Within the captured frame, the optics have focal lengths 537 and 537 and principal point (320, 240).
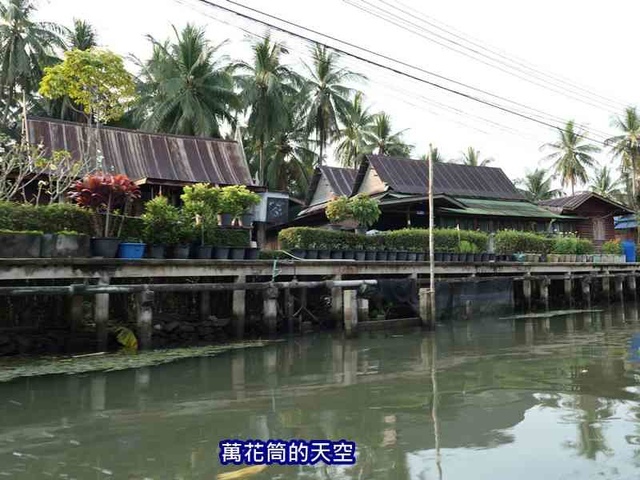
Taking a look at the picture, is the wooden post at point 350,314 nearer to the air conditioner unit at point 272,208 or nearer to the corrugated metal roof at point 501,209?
the air conditioner unit at point 272,208

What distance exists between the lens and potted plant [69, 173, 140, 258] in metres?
11.0

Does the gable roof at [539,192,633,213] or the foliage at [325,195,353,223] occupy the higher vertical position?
the gable roof at [539,192,633,213]

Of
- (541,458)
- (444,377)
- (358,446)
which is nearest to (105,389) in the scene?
(358,446)

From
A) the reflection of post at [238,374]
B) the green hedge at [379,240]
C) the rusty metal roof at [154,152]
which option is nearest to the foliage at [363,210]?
the green hedge at [379,240]

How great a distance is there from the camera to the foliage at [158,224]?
12.1 m

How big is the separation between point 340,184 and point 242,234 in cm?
1567

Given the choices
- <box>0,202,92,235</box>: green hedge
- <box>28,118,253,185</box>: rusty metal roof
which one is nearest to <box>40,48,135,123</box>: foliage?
<box>28,118,253,185</box>: rusty metal roof

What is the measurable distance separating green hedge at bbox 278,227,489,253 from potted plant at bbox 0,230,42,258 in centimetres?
656

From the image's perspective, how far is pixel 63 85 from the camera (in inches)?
621

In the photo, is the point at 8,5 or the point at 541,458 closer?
the point at 541,458

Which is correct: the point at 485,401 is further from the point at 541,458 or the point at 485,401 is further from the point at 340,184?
the point at 340,184

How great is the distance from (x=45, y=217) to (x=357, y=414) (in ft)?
26.1

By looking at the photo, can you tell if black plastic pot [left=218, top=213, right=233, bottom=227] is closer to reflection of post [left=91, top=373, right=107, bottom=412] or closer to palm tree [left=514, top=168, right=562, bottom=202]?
reflection of post [left=91, top=373, right=107, bottom=412]

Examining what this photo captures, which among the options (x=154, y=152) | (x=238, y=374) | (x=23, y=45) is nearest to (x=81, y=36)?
(x=23, y=45)
